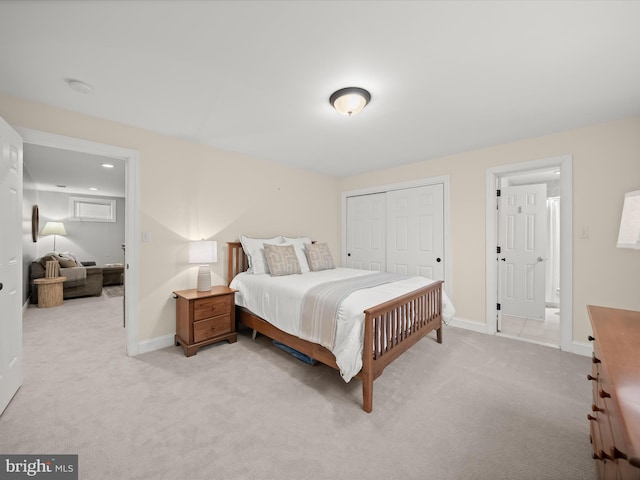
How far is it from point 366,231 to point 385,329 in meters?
2.81

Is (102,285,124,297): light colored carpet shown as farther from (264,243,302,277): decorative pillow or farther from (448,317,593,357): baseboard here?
(448,317,593,357): baseboard

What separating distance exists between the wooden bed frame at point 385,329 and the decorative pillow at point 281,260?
60cm

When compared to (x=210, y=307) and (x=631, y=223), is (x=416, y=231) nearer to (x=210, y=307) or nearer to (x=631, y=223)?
(x=631, y=223)

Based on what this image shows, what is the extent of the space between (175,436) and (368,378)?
4.25 feet

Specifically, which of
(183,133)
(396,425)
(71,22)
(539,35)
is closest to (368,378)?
(396,425)

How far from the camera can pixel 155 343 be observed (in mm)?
2873

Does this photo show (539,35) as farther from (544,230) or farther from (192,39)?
(544,230)

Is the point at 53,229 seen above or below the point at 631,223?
above

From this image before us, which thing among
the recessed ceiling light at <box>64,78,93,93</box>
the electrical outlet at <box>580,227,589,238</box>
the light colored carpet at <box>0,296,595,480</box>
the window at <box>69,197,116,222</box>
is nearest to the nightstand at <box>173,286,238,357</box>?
the light colored carpet at <box>0,296,595,480</box>

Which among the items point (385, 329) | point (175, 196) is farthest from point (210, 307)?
point (385, 329)

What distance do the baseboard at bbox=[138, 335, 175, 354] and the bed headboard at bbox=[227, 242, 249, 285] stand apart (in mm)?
930

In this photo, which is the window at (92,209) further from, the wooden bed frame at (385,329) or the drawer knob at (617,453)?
the drawer knob at (617,453)

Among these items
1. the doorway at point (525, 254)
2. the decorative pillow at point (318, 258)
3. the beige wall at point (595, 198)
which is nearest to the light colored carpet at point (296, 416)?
the beige wall at point (595, 198)

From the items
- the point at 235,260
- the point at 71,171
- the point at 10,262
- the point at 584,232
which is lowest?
the point at 235,260
